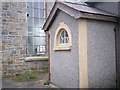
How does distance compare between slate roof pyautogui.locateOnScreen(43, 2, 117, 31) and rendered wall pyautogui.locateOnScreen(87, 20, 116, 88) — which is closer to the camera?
slate roof pyautogui.locateOnScreen(43, 2, 117, 31)

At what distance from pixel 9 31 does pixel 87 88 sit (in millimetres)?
6093

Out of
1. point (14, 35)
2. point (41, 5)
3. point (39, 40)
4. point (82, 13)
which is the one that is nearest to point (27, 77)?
point (14, 35)

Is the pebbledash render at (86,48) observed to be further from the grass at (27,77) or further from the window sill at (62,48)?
the grass at (27,77)

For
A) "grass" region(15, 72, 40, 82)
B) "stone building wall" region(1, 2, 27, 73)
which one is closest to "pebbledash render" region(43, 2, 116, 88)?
"grass" region(15, 72, 40, 82)

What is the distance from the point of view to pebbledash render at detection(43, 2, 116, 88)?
6.30 m

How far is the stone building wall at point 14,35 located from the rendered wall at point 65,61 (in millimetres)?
2908

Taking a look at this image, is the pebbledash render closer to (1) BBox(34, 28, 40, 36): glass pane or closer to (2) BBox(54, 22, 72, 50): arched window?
(2) BBox(54, 22, 72, 50): arched window

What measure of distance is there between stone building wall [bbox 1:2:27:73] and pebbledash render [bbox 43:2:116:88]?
12.7 ft

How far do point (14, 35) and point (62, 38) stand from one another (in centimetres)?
405

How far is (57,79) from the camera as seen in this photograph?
26.1 feet

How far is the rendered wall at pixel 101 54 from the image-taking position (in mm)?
6480

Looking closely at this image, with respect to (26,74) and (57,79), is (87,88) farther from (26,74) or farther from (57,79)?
(26,74)

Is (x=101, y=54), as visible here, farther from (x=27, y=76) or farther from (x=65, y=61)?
(x=27, y=76)

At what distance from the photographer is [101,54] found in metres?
6.70
